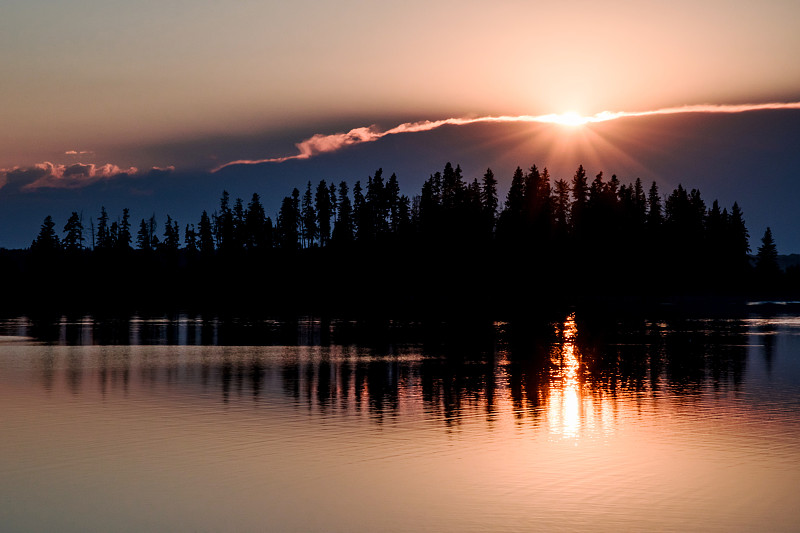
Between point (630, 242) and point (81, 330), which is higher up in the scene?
point (630, 242)

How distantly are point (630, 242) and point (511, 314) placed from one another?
292ft

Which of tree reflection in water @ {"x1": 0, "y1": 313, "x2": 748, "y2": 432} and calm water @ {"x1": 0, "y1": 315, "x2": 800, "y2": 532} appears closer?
calm water @ {"x1": 0, "y1": 315, "x2": 800, "y2": 532}

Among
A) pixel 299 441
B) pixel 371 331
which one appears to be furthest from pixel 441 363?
pixel 371 331

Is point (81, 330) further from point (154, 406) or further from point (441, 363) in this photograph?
point (154, 406)

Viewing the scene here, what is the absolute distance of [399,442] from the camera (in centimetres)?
2738

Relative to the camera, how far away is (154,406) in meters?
34.9

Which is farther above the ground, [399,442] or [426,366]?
[426,366]

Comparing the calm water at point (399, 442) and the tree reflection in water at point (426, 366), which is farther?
the tree reflection in water at point (426, 366)

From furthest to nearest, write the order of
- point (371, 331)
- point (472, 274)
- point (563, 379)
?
point (472, 274) → point (371, 331) → point (563, 379)

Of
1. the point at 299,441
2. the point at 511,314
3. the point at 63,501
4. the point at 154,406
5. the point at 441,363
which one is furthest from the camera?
the point at 511,314

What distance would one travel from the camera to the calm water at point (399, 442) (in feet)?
65.0

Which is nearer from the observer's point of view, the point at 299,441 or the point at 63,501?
the point at 63,501

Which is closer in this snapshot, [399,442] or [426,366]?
[399,442]

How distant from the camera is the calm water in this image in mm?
19812
